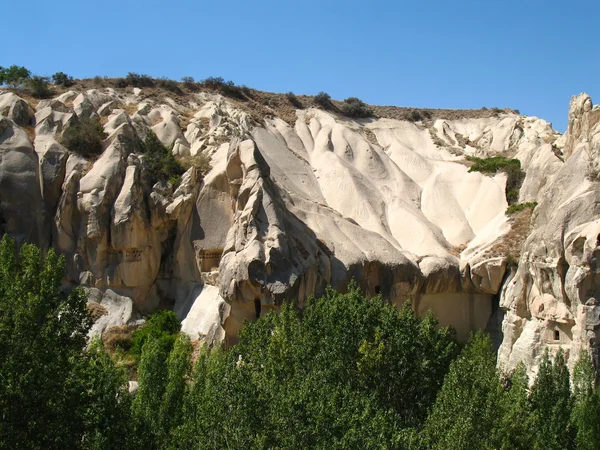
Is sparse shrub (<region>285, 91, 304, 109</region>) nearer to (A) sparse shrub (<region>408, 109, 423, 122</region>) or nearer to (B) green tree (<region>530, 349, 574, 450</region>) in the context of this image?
(A) sparse shrub (<region>408, 109, 423, 122</region>)

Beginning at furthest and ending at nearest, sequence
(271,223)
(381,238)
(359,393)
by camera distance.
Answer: (381,238) < (271,223) < (359,393)

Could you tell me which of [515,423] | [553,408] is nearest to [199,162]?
[553,408]

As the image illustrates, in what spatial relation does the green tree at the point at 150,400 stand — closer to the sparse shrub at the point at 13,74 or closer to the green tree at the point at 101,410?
the green tree at the point at 101,410

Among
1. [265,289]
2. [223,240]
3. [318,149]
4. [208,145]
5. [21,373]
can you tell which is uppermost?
[318,149]

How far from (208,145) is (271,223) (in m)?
10.5

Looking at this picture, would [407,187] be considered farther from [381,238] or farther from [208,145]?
[208,145]

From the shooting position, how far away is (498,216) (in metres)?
36.2

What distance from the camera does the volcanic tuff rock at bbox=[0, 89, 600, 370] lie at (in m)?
25.6

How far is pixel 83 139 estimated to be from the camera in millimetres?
33781

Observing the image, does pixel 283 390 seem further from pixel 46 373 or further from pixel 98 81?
pixel 98 81

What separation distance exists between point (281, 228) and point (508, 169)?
18.5 meters

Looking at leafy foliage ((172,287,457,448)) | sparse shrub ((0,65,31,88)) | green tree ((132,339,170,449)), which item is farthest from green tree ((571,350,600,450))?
sparse shrub ((0,65,31,88))

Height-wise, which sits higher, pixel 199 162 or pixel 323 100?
pixel 323 100

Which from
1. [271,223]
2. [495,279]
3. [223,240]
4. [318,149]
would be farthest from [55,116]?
[495,279]
